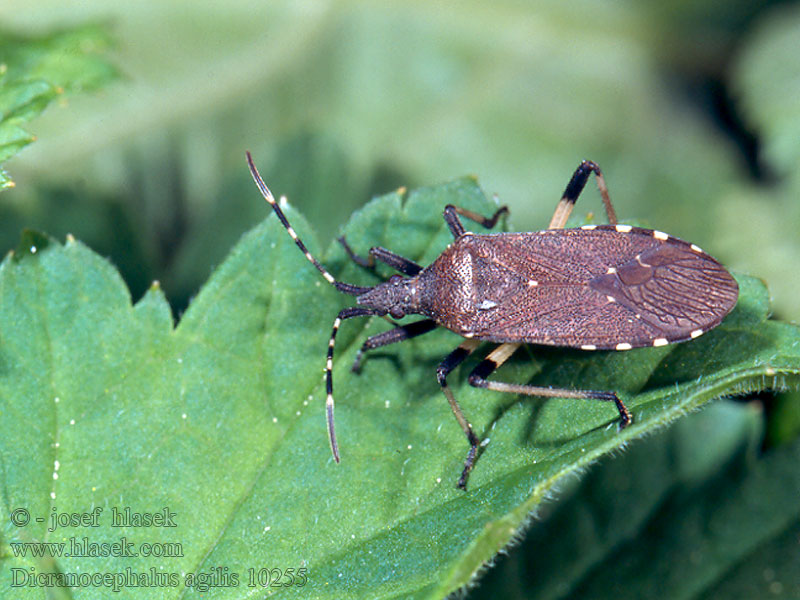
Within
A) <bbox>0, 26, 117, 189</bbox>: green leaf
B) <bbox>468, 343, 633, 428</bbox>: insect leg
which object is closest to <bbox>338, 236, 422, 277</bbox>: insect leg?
<bbox>468, 343, 633, 428</bbox>: insect leg

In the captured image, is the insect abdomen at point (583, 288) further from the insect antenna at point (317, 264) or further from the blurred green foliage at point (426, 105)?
the blurred green foliage at point (426, 105)

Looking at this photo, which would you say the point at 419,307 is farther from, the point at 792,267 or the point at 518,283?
the point at 792,267

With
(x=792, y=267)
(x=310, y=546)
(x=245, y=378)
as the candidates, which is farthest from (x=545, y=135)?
(x=310, y=546)

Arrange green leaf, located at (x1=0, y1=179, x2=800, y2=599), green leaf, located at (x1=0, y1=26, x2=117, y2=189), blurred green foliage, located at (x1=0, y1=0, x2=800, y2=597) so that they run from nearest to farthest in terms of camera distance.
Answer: green leaf, located at (x1=0, y1=179, x2=800, y2=599) < green leaf, located at (x1=0, y1=26, x2=117, y2=189) < blurred green foliage, located at (x1=0, y1=0, x2=800, y2=597)

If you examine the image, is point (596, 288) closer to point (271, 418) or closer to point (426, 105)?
point (271, 418)

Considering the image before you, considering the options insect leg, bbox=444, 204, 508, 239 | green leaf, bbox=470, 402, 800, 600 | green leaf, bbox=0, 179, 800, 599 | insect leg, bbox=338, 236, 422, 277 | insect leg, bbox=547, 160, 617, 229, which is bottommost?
green leaf, bbox=470, 402, 800, 600

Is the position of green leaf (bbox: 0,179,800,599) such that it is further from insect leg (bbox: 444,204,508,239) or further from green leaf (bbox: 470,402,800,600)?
green leaf (bbox: 470,402,800,600)

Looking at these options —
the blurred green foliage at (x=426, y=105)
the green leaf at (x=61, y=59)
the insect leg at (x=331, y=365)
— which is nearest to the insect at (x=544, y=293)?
the insect leg at (x=331, y=365)
